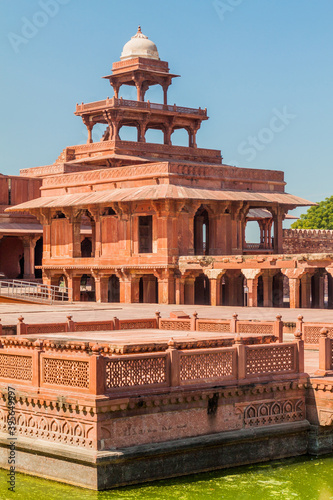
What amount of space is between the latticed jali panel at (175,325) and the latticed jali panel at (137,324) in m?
0.20

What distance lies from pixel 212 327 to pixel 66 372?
687cm

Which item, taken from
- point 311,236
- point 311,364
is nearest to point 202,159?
point 311,236

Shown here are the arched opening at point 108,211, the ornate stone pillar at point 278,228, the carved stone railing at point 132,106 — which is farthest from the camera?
the carved stone railing at point 132,106

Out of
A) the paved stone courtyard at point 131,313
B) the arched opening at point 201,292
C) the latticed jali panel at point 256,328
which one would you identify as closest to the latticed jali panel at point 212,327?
the latticed jali panel at point 256,328

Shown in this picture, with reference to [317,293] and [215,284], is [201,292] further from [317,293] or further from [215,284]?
[317,293]

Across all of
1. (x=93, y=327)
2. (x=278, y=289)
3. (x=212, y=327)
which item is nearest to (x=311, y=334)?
(x=212, y=327)

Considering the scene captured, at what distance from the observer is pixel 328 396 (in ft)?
43.9

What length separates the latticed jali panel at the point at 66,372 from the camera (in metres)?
11.6

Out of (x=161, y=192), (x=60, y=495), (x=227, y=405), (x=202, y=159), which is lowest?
(x=60, y=495)

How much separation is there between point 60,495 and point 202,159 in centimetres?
3786

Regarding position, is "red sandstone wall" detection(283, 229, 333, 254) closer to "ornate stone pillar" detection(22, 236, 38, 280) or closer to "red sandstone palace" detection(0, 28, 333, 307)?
"red sandstone palace" detection(0, 28, 333, 307)

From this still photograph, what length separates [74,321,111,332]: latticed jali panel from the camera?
17.6m

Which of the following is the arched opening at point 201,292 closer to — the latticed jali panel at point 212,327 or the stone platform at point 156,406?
the latticed jali panel at point 212,327

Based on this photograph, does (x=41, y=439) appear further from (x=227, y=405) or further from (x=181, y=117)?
(x=181, y=117)
